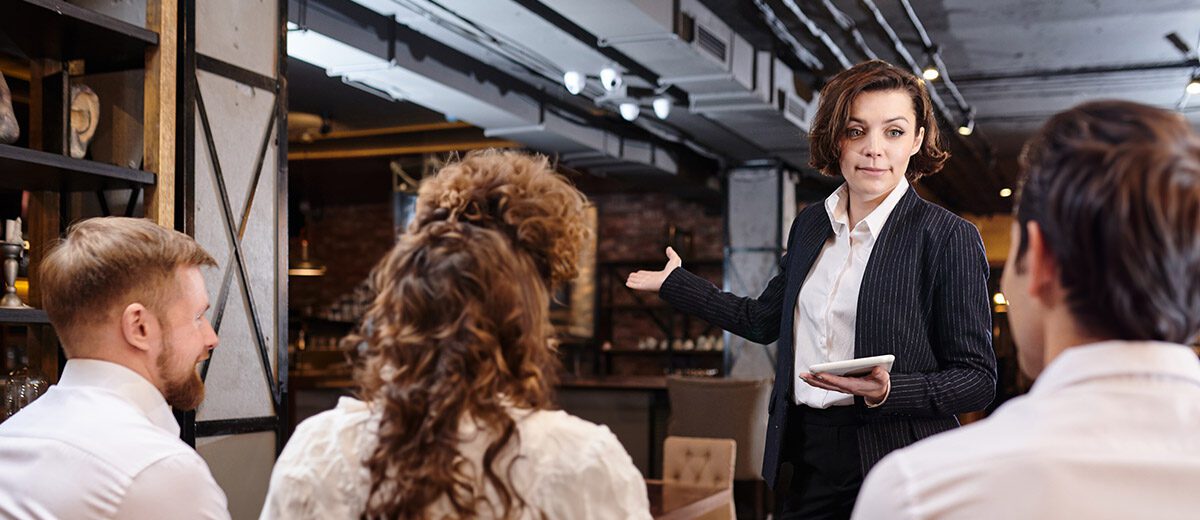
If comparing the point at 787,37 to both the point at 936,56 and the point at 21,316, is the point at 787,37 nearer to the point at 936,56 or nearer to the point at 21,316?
the point at 936,56

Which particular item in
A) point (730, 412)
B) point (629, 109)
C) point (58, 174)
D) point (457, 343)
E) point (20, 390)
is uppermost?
point (629, 109)

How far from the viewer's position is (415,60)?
21.2ft

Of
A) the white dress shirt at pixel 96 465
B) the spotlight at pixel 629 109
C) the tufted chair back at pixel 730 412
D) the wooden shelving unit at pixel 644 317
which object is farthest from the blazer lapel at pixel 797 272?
the wooden shelving unit at pixel 644 317

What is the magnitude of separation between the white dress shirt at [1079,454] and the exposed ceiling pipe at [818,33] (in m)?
5.65

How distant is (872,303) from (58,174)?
8.14ft

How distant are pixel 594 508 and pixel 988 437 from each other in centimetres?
44

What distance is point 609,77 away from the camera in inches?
258

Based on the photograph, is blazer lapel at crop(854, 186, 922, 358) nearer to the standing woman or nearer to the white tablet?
the standing woman

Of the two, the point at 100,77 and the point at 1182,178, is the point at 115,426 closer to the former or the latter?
the point at 1182,178

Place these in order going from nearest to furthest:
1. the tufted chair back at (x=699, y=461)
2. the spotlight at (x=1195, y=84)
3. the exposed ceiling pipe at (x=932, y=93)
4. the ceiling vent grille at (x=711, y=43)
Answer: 1. the tufted chair back at (x=699, y=461)
2. the ceiling vent grille at (x=711, y=43)
3. the exposed ceiling pipe at (x=932, y=93)
4. the spotlight at (x=1195, y=84)

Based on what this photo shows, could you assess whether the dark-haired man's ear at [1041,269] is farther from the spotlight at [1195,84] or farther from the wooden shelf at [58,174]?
the spotlight at [1195,84]

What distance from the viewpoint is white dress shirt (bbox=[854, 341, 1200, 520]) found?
36.2 inches

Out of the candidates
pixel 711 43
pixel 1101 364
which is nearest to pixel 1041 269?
pixel 1101 364

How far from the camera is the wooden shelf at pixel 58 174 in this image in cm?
308
